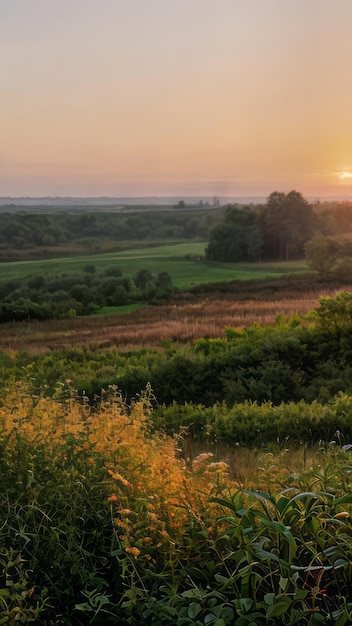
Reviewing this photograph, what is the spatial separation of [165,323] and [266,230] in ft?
46.4

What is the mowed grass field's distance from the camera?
2791 cm

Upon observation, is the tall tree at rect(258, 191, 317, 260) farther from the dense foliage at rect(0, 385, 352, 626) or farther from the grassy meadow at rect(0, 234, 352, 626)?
the dense foliage at rect(0, 385, 352, 626)

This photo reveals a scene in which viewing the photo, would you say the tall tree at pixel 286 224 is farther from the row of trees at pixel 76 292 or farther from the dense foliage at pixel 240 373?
the dense foliage at pixel 240 373

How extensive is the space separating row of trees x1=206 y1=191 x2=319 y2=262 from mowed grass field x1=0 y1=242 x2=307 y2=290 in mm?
898

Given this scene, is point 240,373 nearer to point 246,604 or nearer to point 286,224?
point 246,604

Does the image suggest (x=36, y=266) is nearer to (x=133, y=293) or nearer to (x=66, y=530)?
(x=133, y=293)

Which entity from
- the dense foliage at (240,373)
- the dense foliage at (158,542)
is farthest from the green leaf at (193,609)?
the dense foliage at (240,373)

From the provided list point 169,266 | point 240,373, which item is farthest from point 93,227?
point 240,373

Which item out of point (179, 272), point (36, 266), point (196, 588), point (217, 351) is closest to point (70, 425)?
point (196, 588)

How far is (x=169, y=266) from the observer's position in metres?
30.3

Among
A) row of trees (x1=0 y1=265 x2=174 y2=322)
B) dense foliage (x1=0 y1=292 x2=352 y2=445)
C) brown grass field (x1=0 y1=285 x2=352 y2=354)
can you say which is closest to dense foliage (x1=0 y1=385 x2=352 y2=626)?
dense foliage (x1=0 y1=292 x2=352 y2=445)

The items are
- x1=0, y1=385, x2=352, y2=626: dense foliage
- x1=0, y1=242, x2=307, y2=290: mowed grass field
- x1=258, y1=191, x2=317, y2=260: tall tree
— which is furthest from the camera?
x1=258, y1=191, x2=317, y2=260: tall tree

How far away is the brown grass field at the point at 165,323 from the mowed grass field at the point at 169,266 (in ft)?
10.9

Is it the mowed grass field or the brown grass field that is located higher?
the mowed grass field
